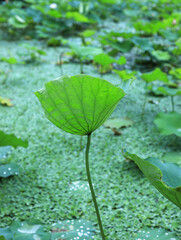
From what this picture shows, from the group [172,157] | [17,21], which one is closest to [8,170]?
[172,157]

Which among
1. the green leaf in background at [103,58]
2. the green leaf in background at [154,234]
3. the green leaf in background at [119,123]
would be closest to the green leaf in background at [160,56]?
the green leaf in background at [103,58]

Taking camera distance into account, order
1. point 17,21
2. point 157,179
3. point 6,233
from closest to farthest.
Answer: point 157,179
point 6,233
point 17,21

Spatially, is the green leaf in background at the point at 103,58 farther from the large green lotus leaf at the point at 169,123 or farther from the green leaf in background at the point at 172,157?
the green leaf in background at the point at 172,157

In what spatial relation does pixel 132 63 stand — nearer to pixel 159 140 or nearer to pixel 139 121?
pixel 139 121

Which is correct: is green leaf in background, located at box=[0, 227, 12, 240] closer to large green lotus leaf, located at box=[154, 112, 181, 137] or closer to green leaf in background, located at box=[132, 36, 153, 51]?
large green lotus leaf, located at box=[154, 112, 181, 137]

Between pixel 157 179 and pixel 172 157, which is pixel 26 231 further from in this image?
pixel 172 157

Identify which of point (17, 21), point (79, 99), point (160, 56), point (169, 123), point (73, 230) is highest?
point (79, 99)
